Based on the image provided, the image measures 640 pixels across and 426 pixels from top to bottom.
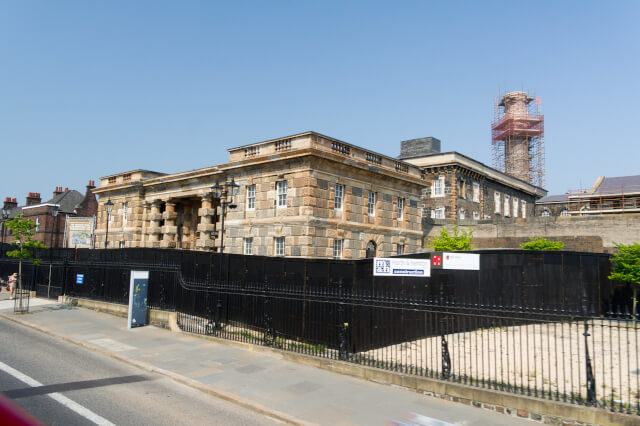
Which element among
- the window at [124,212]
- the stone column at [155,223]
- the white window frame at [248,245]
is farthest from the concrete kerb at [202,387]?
the window at [124,212]

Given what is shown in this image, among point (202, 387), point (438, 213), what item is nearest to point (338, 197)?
point (202, 387)

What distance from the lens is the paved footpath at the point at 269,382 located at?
7988 millimetres

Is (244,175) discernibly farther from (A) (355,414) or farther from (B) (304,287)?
(A) (355,414)

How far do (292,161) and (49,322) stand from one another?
1363cm

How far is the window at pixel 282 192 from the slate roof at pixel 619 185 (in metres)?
34.7

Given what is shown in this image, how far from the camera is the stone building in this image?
76.7 ft

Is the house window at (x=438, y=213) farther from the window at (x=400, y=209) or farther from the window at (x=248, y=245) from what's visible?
the window at (x=248, y=245)

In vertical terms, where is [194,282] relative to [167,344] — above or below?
above

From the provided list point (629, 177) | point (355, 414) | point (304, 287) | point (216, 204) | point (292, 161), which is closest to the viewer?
point (355, 414)

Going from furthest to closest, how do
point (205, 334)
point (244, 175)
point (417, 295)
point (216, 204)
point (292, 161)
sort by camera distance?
point (216, 204)
point (244, 175)
point (292, 161)
point (205, 334)
point (417, 295)

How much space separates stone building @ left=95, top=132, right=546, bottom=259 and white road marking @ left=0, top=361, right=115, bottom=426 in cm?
1095

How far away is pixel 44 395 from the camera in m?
8.58

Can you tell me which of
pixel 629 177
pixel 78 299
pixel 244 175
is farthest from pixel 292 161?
pixel 629 177

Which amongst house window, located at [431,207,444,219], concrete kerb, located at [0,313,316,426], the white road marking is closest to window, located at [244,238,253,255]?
concrete kerb, located at [0,313,316,426]
